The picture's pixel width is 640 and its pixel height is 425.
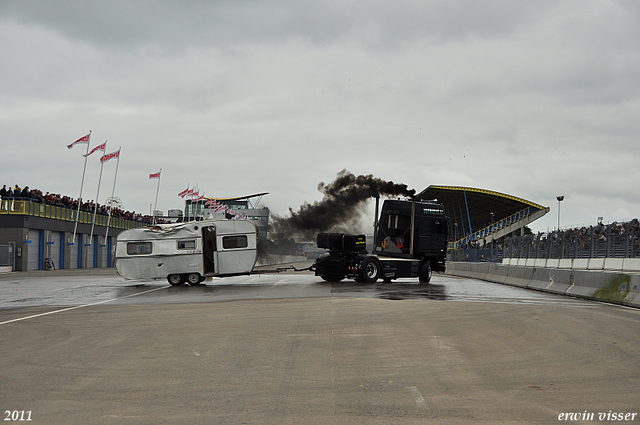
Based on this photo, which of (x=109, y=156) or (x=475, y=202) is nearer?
(x=109, y=156)

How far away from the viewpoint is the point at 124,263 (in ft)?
82.8

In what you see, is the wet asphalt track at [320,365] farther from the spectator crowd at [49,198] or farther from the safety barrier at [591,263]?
the spectator crowd at [49,198]

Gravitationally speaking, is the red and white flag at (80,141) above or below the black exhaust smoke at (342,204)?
above

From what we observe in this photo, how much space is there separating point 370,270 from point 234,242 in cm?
586

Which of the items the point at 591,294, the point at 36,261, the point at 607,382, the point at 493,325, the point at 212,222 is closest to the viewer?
the point at 607,382

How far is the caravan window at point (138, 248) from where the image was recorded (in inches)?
989

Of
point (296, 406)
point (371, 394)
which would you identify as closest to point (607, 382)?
point (371, 394)

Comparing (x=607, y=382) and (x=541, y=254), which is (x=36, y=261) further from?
(x=607, y=382)

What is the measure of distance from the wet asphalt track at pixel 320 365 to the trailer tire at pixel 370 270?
37.9 feet

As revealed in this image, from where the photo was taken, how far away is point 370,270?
85.9ft

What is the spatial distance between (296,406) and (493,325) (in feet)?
21.5

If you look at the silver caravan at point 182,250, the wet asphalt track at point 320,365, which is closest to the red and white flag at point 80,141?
the silver caravan at point 182,250

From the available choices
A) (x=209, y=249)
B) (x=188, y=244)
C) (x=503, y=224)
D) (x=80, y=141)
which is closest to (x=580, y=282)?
(x=209, y=249)

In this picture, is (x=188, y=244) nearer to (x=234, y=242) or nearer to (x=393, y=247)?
(x=234, y=242)
